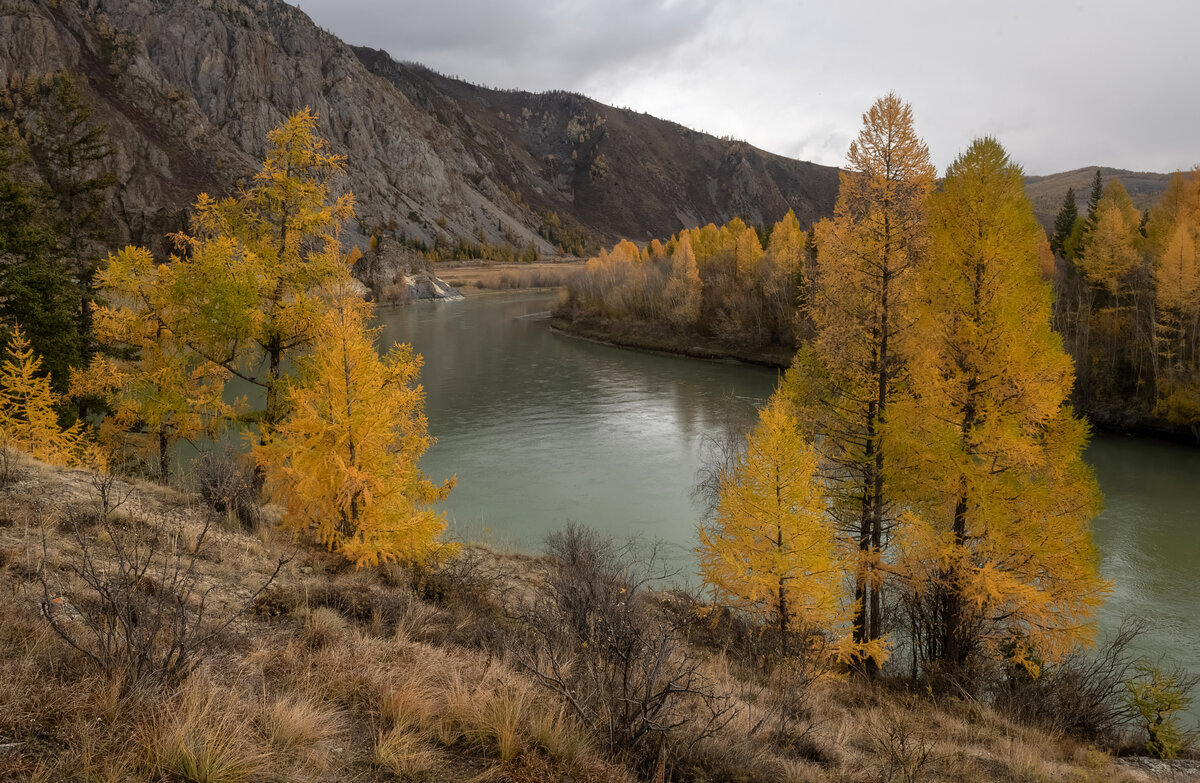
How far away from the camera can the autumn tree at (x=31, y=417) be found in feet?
42.8

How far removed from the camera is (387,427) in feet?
32.3

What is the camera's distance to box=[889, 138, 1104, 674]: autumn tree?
9.60 meters

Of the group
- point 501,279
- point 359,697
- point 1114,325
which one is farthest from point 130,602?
point 501,279

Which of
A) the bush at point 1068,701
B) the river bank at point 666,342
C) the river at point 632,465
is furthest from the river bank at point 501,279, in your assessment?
the bush at point 1068,701

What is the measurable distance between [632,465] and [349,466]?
16199 millimetres

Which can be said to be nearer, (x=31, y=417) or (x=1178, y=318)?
(x=31, y=417)

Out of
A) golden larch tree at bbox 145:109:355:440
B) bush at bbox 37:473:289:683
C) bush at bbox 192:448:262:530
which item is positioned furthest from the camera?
golden larch tree at bbox 145:109:355:440

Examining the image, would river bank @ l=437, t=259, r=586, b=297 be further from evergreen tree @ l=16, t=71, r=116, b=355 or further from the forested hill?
evergreen tree @ l=16, t=71, r=116, b=355

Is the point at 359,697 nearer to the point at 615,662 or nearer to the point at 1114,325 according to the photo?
the point at 615,662

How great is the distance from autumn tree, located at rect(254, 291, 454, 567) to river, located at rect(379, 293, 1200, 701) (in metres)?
6.39

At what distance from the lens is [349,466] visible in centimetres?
959

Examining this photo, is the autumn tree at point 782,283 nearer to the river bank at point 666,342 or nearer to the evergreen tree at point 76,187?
the river bank at point 666,342

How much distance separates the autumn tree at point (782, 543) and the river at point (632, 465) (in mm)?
6649

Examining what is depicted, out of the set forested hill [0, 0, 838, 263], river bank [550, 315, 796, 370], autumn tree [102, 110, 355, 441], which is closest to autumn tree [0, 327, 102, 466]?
autumn tree [102, 110, 355, 441]
